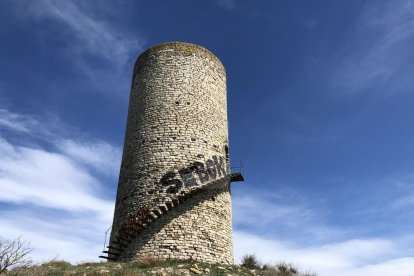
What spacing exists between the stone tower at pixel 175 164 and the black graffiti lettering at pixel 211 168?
4 centimetres

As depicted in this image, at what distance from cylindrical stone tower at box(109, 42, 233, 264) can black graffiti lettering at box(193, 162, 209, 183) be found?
0.14 feet

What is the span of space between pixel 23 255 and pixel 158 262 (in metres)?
4.10

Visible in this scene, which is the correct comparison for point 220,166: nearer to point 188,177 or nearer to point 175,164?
point 188,177

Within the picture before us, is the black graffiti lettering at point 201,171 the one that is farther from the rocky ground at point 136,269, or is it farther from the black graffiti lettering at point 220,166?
the rocky ground at point 136,269

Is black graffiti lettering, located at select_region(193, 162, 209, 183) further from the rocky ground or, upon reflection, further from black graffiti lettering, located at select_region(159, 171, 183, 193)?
the rocky ground

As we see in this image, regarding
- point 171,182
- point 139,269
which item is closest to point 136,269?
point 139,269

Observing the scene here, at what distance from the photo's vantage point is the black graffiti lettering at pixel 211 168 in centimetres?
1573

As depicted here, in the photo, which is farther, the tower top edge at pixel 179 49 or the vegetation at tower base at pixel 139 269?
the tower top edge at pixel 179 49

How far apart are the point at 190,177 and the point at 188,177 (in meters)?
0.08

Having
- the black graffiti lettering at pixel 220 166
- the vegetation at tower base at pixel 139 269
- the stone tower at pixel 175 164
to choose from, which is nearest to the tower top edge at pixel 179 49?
the stone tower at pixel 175 164

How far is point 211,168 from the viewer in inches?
625

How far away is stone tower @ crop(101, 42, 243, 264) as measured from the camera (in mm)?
14156

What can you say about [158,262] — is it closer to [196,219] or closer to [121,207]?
[196,219]

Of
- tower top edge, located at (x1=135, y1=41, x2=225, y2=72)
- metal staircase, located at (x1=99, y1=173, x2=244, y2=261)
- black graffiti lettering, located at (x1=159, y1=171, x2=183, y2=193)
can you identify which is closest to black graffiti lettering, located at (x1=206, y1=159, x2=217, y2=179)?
metal staircase, located at (x1=99, y1=173, x2=244, y2=261)
